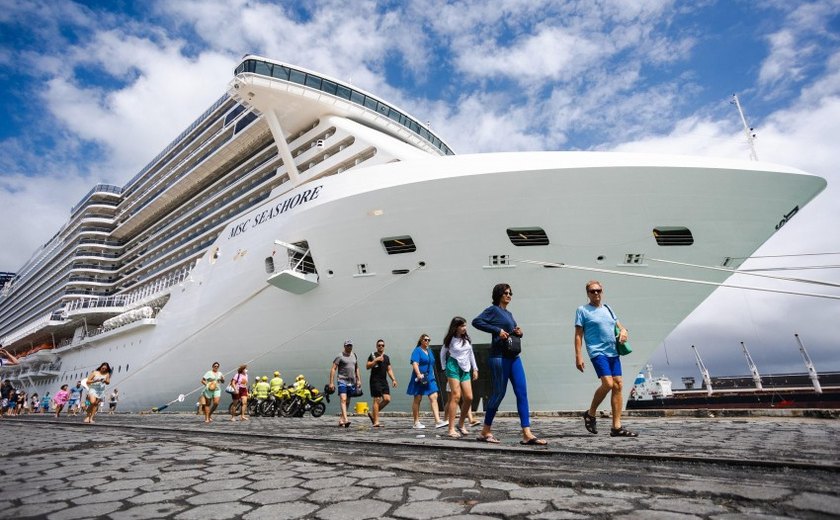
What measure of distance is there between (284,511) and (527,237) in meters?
7.03

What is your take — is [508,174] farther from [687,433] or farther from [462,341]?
[687,433]

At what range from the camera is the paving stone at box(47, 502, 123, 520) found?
2041 millimetres

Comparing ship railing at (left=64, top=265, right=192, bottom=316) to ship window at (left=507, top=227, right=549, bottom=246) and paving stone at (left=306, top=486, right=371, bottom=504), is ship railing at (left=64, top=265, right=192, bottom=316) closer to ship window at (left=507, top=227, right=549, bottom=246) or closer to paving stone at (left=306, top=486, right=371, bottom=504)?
ship window at (left=507, top=227, right=549, bottom=246)

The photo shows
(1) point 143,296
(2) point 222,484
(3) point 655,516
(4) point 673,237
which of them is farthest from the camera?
(1) point 143,296

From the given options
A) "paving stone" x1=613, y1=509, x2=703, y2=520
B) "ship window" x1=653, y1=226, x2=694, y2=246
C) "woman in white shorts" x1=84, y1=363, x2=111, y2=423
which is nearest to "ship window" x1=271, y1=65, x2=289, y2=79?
"woman in white shorts" x1=84, y1=363, x2=111, y2=423

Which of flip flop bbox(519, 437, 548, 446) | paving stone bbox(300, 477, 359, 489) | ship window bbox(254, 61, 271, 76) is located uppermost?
ship window bbox(254, 61, 271, 76)

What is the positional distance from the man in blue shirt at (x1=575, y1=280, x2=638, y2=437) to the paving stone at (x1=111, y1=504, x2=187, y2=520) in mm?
3620

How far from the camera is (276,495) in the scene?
2305 millimetres

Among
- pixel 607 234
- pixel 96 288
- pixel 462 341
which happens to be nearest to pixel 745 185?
pixel 607 234

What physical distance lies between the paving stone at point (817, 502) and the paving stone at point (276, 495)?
84.1 inches

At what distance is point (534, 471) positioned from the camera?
2.69m

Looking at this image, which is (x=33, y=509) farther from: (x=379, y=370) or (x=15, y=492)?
(x=379, y=370)

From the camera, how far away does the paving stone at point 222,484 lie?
99.0 inches

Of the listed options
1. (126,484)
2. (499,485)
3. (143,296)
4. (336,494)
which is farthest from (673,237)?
(143,296)
